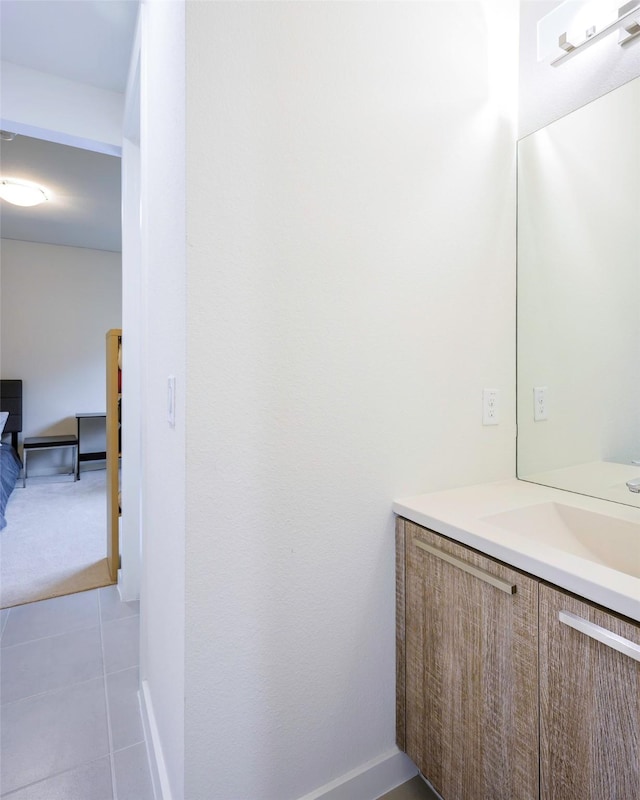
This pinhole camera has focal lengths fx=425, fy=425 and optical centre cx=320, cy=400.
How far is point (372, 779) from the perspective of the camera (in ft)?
3.79

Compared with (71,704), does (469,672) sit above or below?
above

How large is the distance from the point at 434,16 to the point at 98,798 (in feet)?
7.91

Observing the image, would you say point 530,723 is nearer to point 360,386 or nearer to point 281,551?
point 281,551

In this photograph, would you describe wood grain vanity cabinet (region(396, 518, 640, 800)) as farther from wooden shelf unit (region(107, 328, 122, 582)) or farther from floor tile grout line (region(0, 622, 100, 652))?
wooden shelf unit (region(107, 328, 122, 582))

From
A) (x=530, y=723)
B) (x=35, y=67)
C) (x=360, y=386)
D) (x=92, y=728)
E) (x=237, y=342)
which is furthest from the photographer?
(x=35, y=67)

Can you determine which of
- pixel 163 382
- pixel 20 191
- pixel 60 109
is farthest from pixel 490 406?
pixel 20 191

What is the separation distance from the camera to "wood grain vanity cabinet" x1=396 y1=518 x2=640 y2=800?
698 millimetres

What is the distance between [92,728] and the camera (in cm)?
145

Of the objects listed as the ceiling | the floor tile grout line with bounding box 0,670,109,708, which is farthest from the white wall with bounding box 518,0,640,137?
the floor tile grout line with bounding box 0,670,109,708

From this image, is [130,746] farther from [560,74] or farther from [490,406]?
[560,74]

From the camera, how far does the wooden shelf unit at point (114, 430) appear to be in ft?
8.05

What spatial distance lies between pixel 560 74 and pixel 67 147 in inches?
117

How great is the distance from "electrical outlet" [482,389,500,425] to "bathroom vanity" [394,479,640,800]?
22cm

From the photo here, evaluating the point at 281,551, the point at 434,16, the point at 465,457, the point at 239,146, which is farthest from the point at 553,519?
the point at 434,16
